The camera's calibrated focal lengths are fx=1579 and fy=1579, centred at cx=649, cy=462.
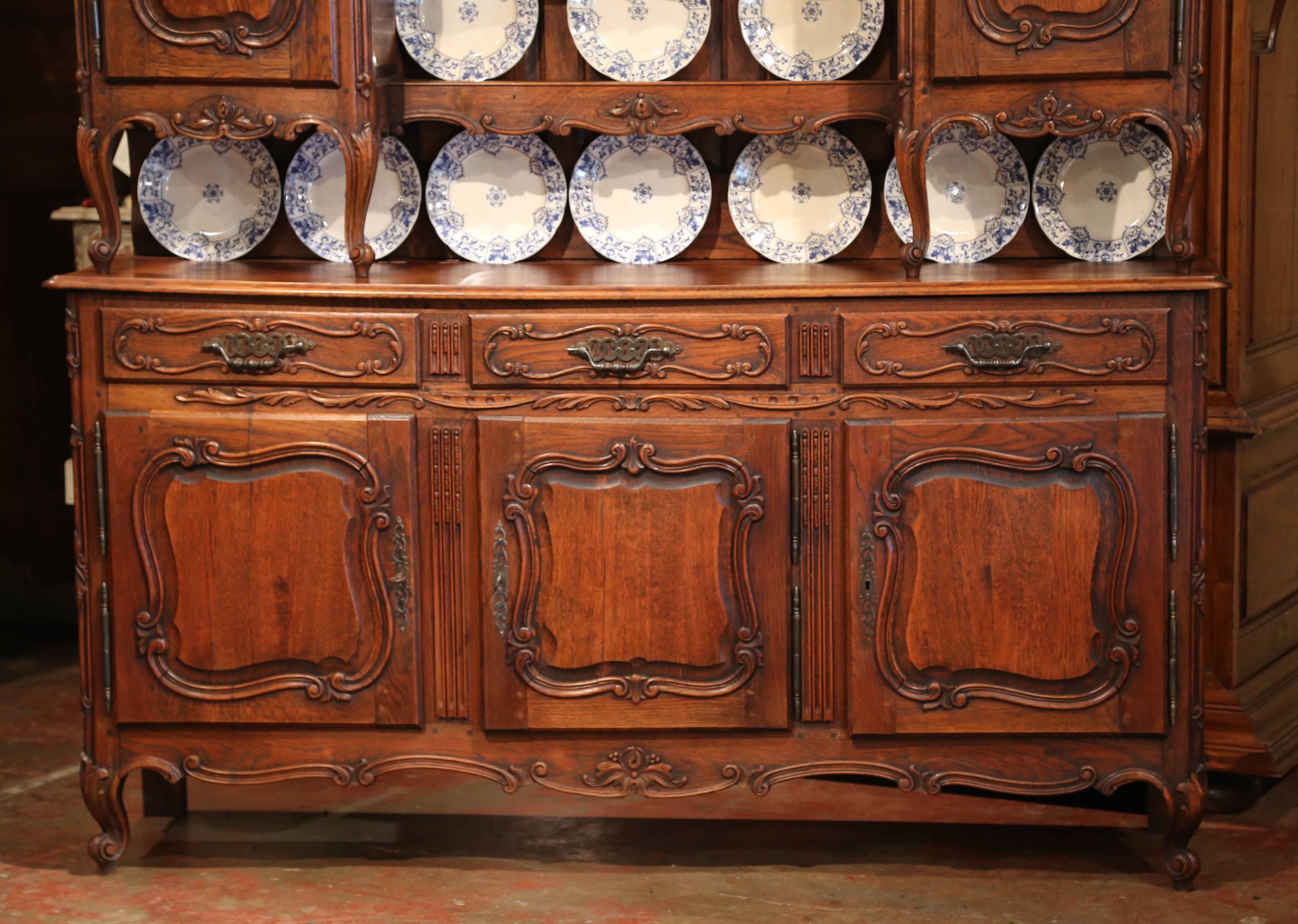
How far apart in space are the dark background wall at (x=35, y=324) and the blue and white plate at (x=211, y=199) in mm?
1384

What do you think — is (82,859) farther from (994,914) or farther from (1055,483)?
(1055,483)

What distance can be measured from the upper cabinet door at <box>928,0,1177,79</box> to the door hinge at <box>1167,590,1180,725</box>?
3.05 ft

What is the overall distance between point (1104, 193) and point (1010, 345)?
0.63 m

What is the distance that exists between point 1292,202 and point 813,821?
5.46 feet

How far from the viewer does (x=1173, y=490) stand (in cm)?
267

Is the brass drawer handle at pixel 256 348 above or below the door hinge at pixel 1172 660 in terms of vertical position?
above

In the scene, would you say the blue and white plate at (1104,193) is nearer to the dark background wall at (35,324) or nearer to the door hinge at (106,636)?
the door hinge at (106,636)

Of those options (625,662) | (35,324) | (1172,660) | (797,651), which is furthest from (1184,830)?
(35,324)

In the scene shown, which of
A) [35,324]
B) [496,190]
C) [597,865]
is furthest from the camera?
[35,324]

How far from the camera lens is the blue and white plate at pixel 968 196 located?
10.3 feet

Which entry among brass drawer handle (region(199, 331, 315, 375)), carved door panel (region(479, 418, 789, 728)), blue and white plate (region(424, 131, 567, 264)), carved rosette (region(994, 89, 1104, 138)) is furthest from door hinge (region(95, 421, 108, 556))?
carved rosette (region(994, 89, 1104, 138))

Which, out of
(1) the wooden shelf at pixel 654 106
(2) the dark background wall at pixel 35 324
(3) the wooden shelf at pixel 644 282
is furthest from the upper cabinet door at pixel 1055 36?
(2) the dark background wall at pixel 35 324

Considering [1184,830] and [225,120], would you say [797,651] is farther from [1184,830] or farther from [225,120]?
[225,120]

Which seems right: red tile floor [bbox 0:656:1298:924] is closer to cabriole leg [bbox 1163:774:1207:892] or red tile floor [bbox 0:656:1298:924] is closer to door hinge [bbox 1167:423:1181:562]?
cabriole leg [bbox 1163:774:1207:892]
